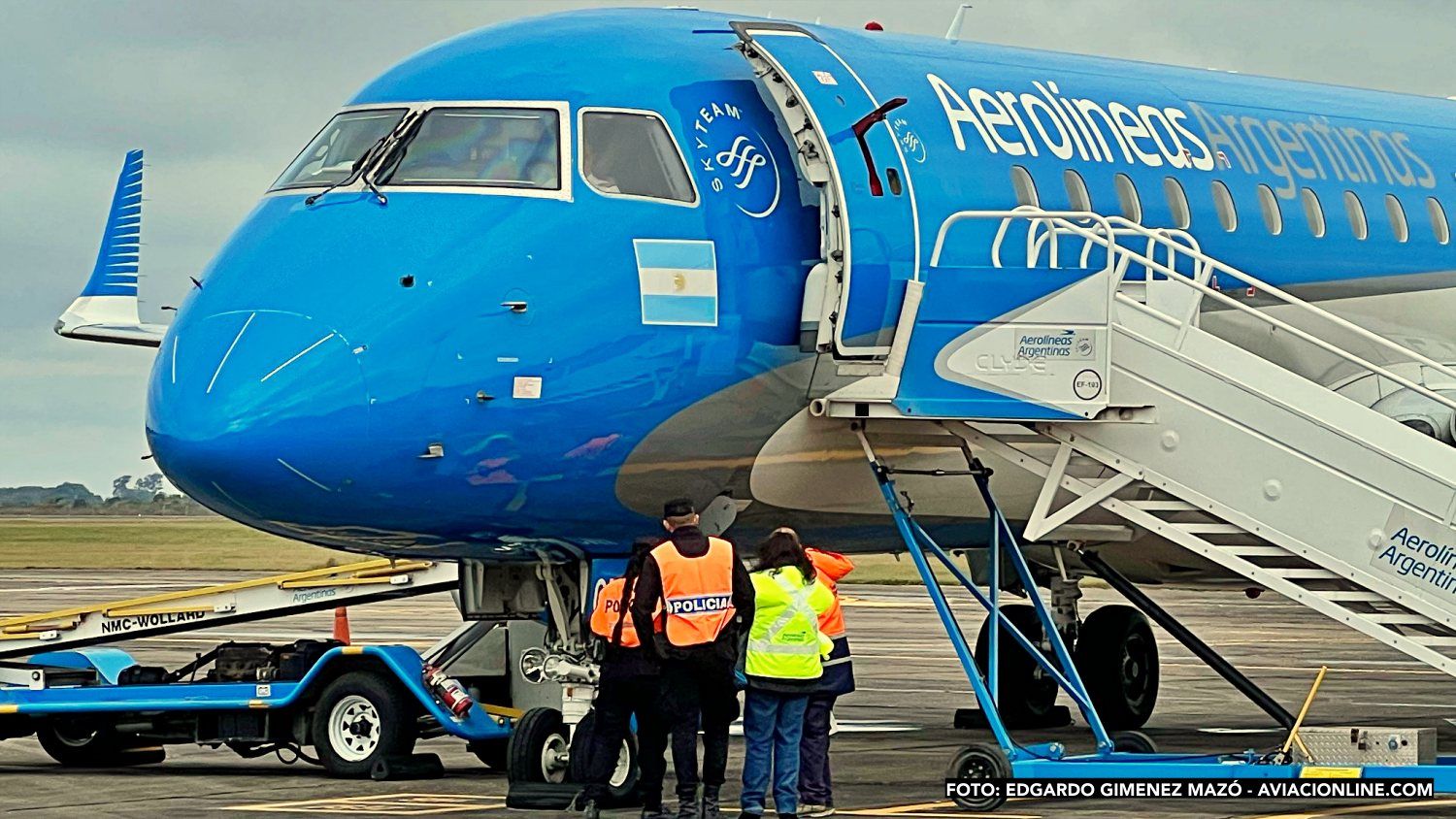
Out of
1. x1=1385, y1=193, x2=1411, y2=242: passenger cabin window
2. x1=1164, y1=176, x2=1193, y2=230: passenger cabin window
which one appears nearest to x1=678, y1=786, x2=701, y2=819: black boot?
x1=1164, y1=176, x2=1193, y2=230: passenger cabin window

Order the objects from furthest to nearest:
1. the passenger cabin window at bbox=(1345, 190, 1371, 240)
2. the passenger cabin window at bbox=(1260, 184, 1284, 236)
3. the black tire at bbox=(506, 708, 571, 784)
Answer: the passenger cabin window at bbox=(1345, 190, 1371, 240) → the passenger cabin window at bbox=(1260, 184, 1284, 236) → the black tire at bbox=(506, 708, 571, 784)

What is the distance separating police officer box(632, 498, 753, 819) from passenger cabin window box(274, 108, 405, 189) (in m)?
3.15

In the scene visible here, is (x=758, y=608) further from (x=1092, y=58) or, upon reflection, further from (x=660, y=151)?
(x=1092, y=58)

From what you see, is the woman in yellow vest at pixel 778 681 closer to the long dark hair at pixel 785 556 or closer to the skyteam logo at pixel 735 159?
the long dark hair at pixel 785 556

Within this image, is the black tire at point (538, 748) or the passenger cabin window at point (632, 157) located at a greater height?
the passenger cabin window at point (632, 157)

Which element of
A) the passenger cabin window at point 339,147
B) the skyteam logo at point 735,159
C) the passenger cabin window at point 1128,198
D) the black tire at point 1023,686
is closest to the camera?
the skyteam logo at point 735,159

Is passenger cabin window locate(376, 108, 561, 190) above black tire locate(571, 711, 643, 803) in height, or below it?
above

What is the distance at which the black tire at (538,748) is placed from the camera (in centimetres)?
1552

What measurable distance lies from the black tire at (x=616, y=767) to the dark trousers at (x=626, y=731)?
12 cm

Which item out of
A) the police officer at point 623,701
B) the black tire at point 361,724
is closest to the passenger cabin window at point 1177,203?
the police officer at point 623,701

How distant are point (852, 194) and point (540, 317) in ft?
7.36

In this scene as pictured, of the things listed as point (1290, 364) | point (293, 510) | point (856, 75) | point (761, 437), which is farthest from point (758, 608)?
point (1290, 364)

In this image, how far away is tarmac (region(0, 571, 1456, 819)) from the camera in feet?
51.4

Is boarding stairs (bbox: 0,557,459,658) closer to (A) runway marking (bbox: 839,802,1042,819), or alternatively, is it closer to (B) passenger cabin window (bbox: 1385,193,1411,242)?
(A) runway marking (bbox: 839,802,1042,819)
